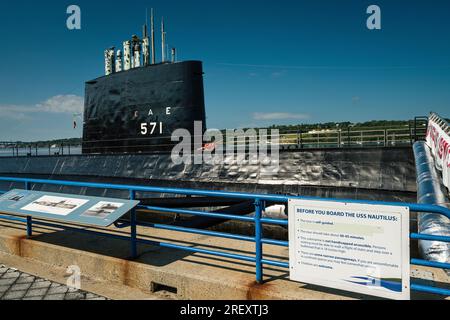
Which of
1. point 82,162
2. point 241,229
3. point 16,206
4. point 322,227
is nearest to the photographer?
point 322,227

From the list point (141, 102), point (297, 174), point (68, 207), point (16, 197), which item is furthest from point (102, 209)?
point (141, 102)

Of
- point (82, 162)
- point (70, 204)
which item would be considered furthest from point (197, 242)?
point (82, 162)

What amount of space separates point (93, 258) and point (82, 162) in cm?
1377

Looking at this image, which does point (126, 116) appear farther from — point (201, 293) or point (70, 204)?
point (201, 293)

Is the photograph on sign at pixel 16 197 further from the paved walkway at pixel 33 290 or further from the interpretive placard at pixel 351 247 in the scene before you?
the interpretive placard at pixel 351 247

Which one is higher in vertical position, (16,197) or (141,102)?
(141,102)

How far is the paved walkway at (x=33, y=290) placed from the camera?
4.27 meters

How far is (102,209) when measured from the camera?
4762mm

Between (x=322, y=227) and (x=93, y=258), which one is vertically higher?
(x=322, y=227)

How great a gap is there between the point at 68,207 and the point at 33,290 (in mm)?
1097

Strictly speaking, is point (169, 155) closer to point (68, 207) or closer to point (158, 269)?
point (68, 207)

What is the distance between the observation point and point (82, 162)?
58.3 feet

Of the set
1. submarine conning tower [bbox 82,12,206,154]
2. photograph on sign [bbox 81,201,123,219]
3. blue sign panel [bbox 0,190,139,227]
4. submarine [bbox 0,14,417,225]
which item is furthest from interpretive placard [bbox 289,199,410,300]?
submarine conning tower [bbox 82,12,206,154]

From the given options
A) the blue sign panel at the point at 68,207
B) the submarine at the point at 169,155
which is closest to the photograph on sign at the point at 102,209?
the blue sign panel at the point at 68,207
